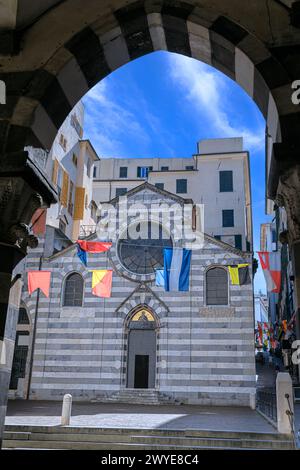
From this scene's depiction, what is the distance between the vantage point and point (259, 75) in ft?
15.6

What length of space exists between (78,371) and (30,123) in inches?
1000

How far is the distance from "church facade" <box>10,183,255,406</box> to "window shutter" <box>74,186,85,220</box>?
6422mm

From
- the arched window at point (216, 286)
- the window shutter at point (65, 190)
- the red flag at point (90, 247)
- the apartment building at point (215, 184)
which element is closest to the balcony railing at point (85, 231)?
the window shutter at point (65, 190)

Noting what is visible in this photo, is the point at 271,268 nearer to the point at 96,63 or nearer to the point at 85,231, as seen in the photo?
the point at 96,63

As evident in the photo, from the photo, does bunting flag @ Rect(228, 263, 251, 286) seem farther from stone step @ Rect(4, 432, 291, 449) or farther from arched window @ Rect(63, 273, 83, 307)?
stone step @ Rect(4, 432, 291, 449)

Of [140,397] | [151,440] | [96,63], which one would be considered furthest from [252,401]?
[96,63]

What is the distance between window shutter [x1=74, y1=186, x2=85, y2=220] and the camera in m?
36.3

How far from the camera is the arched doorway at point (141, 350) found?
28297 mm

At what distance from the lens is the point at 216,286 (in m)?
29.1

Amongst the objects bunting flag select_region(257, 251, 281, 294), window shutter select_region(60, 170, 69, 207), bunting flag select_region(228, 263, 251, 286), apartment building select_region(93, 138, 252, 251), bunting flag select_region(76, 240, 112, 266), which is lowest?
bunting flag select_region(257, 251, 281, 294)

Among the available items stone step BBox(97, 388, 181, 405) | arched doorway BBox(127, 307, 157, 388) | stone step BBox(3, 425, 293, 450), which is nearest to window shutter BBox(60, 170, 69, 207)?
arched doorway BBox(127, 307, 157, 388)

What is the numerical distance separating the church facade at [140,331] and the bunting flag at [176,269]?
4877mm

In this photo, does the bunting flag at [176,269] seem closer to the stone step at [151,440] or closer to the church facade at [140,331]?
the church facade at [140,331]

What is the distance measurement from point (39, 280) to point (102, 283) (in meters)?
3.43
